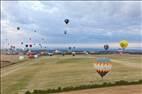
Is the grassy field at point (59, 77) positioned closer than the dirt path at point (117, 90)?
No

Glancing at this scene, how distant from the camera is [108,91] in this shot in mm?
34500

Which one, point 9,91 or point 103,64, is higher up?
point 103,64

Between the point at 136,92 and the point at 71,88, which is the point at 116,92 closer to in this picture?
the point at 136,92

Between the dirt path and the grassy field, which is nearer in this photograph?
the dirt path

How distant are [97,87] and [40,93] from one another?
6.30m

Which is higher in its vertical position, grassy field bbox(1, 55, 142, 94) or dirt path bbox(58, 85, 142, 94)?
dirt path bbox(58, 85, 142, 94)

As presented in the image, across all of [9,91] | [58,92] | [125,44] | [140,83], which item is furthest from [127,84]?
[125,44]

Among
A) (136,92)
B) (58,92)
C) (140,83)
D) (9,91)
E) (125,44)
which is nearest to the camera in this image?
(136,92)

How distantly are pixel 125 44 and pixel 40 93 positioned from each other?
64.0m

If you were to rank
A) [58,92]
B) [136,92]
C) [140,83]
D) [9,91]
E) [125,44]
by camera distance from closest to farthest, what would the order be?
[136,92] → [58,92] → [140,83] → [9,91] → [125,44]

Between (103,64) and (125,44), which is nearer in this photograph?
(103,64)

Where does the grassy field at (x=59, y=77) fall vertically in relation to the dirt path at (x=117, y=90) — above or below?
below

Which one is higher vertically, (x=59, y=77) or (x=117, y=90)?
(x=117, y=90)

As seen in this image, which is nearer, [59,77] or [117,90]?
[117,90]
